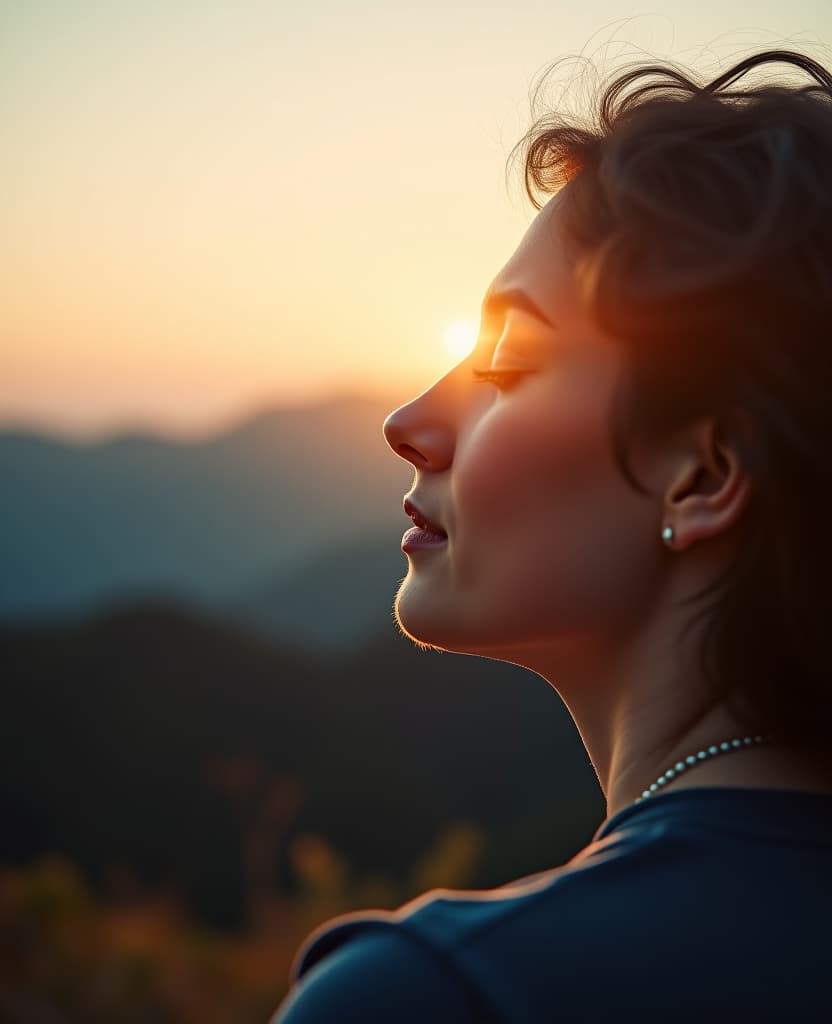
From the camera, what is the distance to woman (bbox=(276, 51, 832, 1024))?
3.56 feet

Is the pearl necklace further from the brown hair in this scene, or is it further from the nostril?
the nostril

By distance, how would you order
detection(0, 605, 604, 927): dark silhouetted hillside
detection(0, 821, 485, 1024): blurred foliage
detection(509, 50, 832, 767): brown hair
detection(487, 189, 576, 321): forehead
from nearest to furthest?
detection(509, 50, 832, 767): brown hair, detection(487, 189, 576, 321): forehead, detection(0, 821, 485, 1024): blurred foliage, detection(0, 605, 604, 927): dark silhouetted hillside

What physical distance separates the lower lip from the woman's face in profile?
14mm

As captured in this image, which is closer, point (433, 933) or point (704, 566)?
point (433, 933)

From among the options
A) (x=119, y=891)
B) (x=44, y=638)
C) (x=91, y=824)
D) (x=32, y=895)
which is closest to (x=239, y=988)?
(x=32, y=895)

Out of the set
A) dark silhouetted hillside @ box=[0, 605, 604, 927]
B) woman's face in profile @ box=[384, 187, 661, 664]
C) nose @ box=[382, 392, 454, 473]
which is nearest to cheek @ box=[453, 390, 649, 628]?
woman's face in profile @ box=[384, 187, 661, 664]

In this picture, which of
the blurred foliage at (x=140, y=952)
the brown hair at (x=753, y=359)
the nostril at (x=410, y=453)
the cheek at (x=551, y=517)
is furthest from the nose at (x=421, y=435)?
the blurred foliage at (x=140, y=952)

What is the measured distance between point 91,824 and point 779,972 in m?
13.1

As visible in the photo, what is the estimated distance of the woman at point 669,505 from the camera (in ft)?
3.56

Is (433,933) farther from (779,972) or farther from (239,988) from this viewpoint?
(239,988)

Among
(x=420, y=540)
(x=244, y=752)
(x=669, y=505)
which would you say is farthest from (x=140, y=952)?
(x=669, y=505)

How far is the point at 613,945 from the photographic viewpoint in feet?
3.10

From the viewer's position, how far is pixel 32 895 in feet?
30.0

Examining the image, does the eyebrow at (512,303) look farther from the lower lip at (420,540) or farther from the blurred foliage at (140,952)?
the blurred foliage at (140,952)
